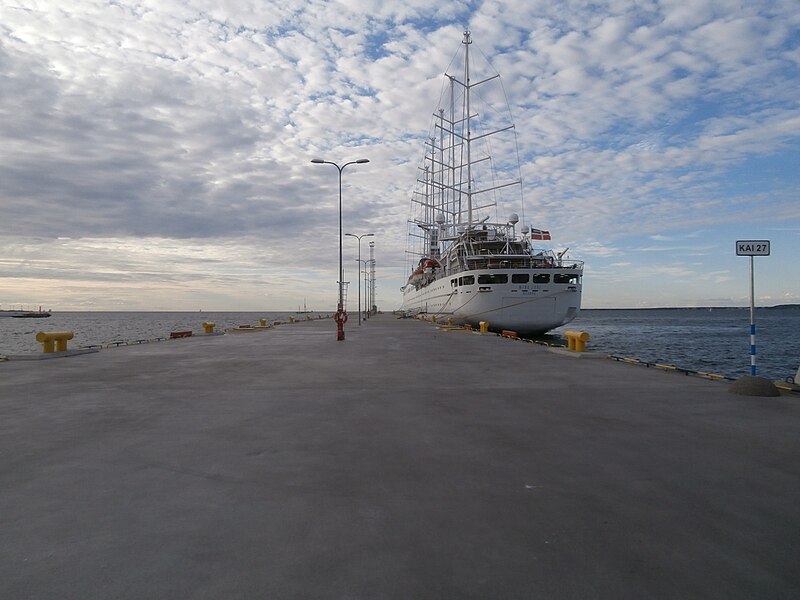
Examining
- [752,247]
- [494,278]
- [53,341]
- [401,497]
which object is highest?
[494,278]

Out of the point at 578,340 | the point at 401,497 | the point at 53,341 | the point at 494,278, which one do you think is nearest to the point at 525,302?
the point at 494,278

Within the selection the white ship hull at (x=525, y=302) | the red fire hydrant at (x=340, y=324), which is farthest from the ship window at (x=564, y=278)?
the red fire hydrant at (x=340, y=324)

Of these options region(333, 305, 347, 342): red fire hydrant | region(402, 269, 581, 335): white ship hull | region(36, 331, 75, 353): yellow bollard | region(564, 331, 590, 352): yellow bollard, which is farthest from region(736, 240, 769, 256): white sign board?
region(402, 269, 581, 335): white ship hull

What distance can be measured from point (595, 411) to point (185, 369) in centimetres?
1082

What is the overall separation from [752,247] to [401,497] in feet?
32.1

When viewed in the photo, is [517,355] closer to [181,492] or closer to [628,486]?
[628,486]

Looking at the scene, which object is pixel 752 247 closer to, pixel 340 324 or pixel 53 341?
pixel 340 324

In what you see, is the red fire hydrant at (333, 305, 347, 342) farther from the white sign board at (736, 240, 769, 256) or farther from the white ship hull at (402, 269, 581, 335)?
the white sign board at (736, 240, 769, 256)

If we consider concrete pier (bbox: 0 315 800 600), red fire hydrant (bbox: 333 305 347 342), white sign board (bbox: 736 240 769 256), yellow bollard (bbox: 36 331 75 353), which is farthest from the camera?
red fire hydrant (bbox: 333 305 347 342)

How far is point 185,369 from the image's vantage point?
14289 millimetres

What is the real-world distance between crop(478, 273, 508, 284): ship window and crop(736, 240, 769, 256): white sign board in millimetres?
32669

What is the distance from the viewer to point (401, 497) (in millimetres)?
4520

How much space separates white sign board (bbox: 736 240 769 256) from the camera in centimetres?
1052

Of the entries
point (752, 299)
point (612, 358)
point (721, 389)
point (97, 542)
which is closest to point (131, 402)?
point (97, 542)
